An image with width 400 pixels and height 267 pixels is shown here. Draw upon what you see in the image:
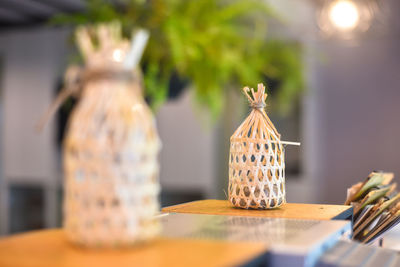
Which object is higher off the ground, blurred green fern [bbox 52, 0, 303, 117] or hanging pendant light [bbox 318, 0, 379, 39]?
hanging pendant light [bbox 318, 0, 379, 39]

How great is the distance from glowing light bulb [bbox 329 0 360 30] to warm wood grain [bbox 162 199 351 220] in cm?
169

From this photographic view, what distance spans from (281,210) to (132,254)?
1.12 feet

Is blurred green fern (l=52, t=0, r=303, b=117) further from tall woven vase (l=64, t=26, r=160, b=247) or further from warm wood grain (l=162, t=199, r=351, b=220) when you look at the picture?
tall woven vase (l=64, t=26, r=160, b=247)

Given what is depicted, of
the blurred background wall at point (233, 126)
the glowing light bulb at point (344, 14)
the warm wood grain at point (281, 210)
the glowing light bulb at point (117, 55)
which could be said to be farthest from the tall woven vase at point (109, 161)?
the blurred background wall at point (233, 126)

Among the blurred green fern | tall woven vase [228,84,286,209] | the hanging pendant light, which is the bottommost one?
tall woven vase [228,84,286,209]

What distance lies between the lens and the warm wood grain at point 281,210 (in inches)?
26.3

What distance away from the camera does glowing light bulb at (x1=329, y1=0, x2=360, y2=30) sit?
2.27 meters

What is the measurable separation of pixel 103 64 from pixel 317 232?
281 mm

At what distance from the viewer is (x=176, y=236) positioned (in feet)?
1.73

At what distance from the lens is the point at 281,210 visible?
2.37 feet

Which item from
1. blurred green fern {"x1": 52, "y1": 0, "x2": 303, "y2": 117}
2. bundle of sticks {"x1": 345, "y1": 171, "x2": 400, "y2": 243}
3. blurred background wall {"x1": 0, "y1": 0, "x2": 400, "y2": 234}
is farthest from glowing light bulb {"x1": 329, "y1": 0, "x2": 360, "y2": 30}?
bundle of sticks {"x1": 345, "y1": 171, "x2": 400, "y2": 243}

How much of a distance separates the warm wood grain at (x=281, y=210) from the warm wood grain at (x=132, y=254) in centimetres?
21

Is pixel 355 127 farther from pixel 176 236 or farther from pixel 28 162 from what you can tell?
pixel 176 236

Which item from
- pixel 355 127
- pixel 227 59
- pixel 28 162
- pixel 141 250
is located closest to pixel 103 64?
pixel 141 250
